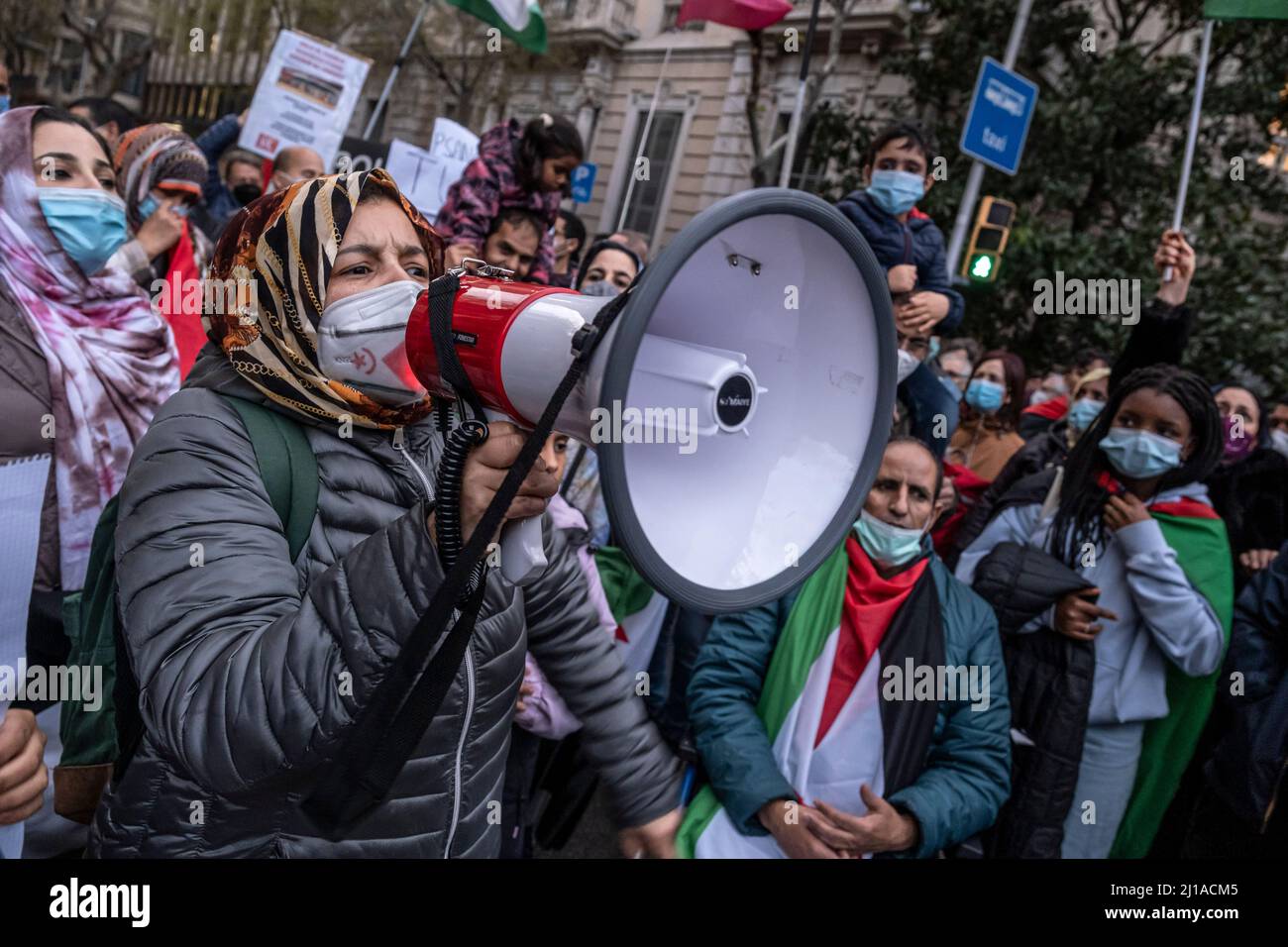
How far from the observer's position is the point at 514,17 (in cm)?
553

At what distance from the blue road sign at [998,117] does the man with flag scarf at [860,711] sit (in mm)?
3996

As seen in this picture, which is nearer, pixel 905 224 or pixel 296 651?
pixel 296 651

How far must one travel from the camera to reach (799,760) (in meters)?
2.20

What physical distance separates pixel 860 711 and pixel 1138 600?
107cm

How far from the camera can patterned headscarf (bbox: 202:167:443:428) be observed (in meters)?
1.23

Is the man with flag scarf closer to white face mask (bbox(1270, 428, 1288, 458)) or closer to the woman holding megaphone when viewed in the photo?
the woman holding megaphone

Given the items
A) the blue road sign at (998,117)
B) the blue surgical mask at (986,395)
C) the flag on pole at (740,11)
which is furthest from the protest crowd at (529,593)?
the flag on pole at (740,11)

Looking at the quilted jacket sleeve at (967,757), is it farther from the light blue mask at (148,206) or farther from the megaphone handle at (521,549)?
the light blue mask at (148,206)

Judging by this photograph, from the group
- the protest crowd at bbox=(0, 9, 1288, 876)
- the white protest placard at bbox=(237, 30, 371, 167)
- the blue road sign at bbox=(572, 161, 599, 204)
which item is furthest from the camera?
the blue road sign at bbox=(572, 161, 599, 204)

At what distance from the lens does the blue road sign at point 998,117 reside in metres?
5.61

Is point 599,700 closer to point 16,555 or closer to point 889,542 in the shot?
point 16,555

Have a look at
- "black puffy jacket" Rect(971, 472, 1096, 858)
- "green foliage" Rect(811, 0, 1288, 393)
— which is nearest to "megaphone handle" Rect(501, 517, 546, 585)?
"black puffy jacket" Rect(971, 472, 1096, 858)

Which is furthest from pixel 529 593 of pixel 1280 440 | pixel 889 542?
pixel 1280 440
